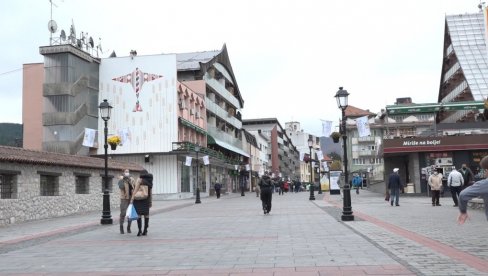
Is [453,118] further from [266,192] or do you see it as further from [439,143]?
[266,192]


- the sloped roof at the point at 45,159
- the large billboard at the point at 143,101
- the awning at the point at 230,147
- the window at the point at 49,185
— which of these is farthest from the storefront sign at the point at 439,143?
the awning at the point at 230,147

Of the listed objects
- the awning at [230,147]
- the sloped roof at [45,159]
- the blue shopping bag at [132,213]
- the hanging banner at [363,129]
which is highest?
the awning at [230,147]

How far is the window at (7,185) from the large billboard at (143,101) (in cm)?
2497

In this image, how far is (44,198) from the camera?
21.2m

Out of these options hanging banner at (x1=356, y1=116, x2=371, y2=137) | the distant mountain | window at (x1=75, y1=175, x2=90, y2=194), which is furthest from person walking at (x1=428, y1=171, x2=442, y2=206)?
the distant mountain

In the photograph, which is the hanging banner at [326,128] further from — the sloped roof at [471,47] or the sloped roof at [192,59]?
the sloped roof at [471,47]

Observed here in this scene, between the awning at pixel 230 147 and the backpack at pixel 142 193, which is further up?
the awning at pixel 230 147

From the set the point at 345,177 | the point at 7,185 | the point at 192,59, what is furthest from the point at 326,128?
the point at 192,59

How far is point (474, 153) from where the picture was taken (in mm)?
33500

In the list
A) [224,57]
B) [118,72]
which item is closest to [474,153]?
[118,72]

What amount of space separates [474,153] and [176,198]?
22.9 metres

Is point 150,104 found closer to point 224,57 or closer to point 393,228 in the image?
point 224,57

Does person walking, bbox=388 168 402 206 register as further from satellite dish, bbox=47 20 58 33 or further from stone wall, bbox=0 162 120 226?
satellite dish, bbox=47 20 58 33

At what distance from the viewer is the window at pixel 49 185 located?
21516mm
